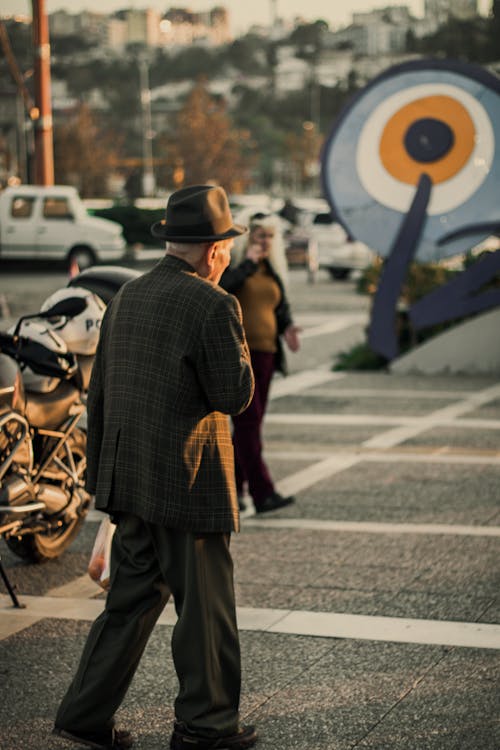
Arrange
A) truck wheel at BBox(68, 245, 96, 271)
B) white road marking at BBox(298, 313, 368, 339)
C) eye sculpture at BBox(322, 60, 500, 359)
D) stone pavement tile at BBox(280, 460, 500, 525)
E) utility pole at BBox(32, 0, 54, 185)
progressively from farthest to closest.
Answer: truck wheel at BBox(68, 245, 96, 271), utility pole at BBox(32, 0, 54, 185), white road marking at BBox(298, 313, 368, 339), eye sculpture at BBox(322, 60, 500, 359), stone pavement tile at BBox(280, 460, 500, 525)

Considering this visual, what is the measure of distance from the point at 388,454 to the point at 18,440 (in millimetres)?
4405

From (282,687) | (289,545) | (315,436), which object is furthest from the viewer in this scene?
(315,436)

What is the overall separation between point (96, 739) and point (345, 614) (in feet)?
5.94

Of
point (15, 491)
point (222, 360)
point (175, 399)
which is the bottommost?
point (15, 491)

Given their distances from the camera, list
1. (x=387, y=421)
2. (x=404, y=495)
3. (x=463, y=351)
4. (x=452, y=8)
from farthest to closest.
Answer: (x=452, y=8)
(x=463, y=351)
(x=387, y=421)
(x=404, y=495)

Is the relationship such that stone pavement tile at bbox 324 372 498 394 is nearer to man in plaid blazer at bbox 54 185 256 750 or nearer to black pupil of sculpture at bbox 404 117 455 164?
black pupil of sculpture at bbox 404 117 455 164

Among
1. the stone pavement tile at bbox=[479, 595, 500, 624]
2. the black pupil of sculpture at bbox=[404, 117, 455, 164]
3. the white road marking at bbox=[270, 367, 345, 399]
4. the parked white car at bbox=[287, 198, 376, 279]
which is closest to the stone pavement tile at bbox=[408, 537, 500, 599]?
the stone pavement tile at bbox=[479, 595, 500, 624]

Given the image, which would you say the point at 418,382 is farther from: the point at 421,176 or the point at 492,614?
the point at 492,614

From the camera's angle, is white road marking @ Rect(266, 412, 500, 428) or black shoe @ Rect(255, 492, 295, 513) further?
white road marking @ Rect(266, 412, 500, 428)

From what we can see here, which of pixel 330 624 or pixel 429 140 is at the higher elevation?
pixel 429 140

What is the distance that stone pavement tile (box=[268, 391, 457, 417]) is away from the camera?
12.1 meters

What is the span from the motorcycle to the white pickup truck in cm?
2531

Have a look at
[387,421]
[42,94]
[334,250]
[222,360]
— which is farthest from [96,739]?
[334,250]

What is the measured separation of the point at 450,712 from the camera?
4.79 metres
